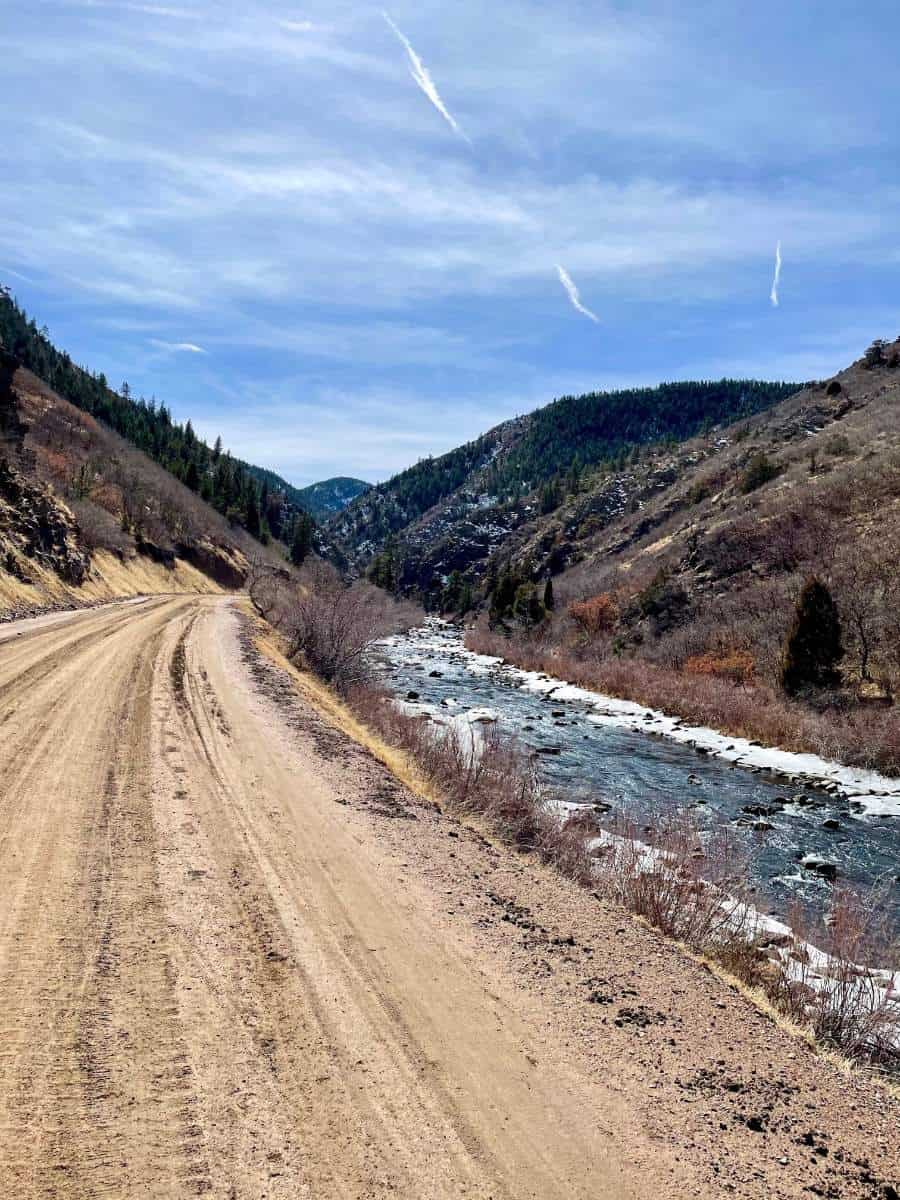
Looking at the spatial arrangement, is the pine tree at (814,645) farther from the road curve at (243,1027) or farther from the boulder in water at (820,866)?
the road curve at (243,1027)

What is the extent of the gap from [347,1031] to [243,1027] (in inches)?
27.2

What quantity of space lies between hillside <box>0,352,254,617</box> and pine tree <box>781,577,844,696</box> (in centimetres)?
3003

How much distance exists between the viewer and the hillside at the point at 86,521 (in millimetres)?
34062

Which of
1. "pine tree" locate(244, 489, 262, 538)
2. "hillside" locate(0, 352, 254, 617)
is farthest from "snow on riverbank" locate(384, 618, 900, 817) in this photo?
"pine tree" locate(244, 489, 262, 538)

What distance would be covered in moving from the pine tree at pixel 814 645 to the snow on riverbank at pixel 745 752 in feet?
12.9

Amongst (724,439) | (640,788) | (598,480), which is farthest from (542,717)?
(598,480)

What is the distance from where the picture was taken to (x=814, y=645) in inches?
962

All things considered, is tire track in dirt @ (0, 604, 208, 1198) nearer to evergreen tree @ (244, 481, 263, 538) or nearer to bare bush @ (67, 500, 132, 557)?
bare bush @ (67, 500, 132, 557)

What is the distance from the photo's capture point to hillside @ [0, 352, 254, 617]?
1341 inches

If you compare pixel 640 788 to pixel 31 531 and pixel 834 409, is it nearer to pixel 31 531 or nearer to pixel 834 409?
pixel 31 531

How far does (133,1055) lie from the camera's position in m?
3.95

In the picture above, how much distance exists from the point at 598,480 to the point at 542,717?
439 ft

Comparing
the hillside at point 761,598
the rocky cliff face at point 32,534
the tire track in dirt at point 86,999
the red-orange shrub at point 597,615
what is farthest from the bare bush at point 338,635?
the red-orange shrub at point 597,615

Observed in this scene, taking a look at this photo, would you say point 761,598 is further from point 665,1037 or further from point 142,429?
point 142,429
